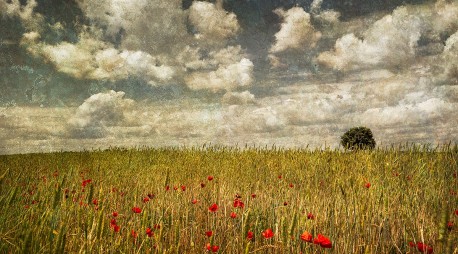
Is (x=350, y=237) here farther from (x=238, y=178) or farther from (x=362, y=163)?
(x=362, y=163)

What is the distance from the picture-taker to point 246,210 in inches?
162

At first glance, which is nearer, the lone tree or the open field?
the open field

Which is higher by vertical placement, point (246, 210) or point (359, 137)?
point (359, 137)

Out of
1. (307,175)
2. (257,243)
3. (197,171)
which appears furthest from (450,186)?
(197,171)

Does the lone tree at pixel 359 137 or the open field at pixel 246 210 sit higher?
the lone tree at pixel 359 137

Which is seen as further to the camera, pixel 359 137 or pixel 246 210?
pixel 359 137

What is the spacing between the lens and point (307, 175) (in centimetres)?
766

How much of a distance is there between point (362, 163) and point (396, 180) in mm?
2340

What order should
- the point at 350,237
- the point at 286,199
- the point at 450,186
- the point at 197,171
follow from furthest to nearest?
the point at 197,171 → the point at 450,186 → the point at 286,199 → the point at 350,237

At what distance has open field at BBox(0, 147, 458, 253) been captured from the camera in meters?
2.51

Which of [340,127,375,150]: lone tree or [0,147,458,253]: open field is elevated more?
[340,127,375,150]: lone tree

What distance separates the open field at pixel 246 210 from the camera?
2.51 metres

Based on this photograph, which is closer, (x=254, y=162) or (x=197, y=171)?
(x=197, y=171)

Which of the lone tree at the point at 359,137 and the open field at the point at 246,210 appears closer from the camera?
the open field at the point at 246,210
